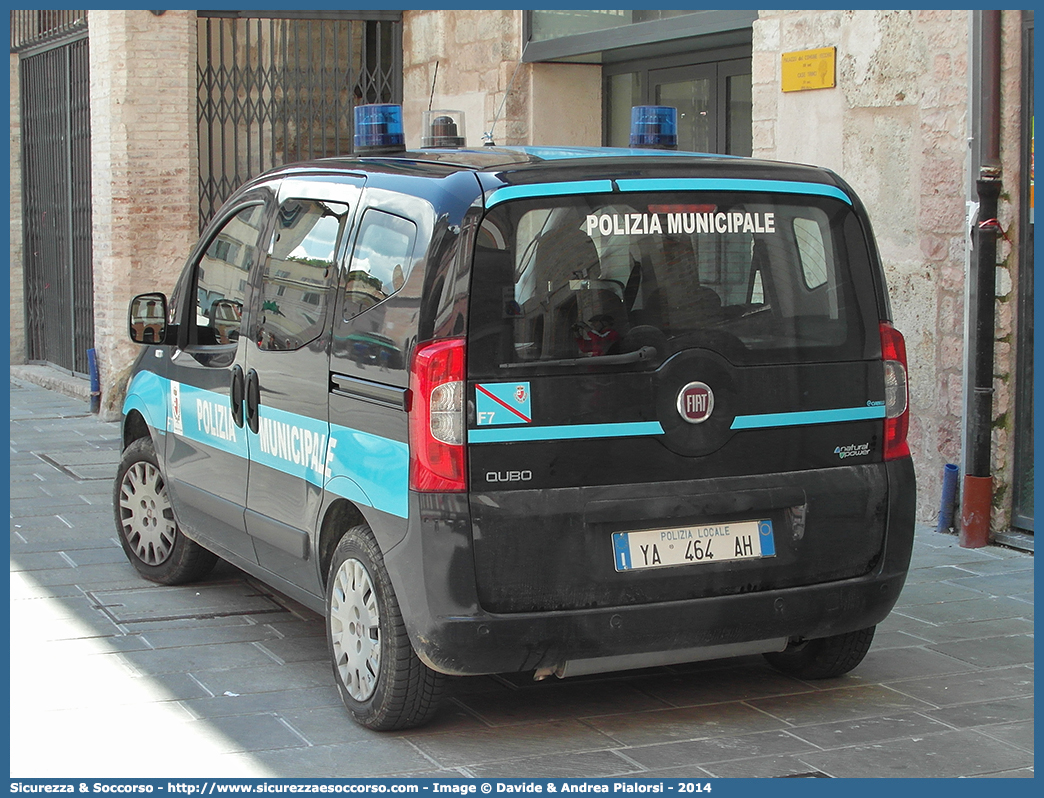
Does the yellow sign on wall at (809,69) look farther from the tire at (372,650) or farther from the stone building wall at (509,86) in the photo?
the tire at (372,650)

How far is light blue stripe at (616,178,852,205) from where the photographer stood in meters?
4.46

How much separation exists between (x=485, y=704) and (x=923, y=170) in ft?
14.5

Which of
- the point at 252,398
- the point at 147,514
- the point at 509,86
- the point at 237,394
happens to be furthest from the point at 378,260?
the point at 509,86

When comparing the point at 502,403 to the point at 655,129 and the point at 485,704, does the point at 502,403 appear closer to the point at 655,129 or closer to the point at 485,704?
the point at 485,704

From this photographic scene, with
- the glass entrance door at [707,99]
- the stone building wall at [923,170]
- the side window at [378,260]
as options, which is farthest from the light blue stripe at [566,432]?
the glass entrance door at [707,99]

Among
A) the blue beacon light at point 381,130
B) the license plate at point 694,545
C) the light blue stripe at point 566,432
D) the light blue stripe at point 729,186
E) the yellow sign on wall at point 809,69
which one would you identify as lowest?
the license plate at point 694,545

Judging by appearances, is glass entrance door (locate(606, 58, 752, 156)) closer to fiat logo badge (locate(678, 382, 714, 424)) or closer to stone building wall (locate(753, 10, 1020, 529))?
stone building wall (locate(753, 10, 1020, 529))

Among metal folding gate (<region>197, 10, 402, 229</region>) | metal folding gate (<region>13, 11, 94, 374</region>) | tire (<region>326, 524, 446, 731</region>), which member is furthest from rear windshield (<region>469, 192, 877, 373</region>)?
metal folding gate (<region>13, 11, 94, 374</region>)

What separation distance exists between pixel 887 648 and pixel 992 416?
2.38 metres

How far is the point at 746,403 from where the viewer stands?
4551mm

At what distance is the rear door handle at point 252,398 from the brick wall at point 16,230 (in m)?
11.8

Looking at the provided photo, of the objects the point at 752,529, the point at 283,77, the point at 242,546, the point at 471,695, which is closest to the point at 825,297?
the point at 752,529

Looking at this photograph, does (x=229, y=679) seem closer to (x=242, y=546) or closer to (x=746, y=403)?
Result: (x=242, y=546)

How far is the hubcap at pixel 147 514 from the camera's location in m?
6.70
